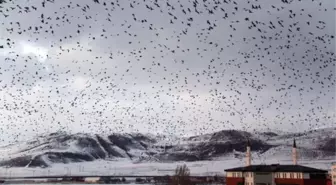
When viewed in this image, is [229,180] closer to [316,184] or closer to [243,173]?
[243,173]

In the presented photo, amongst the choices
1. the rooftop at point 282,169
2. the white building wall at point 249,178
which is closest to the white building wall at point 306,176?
the rooftop at point 282,169

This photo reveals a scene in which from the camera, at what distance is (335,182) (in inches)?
4995

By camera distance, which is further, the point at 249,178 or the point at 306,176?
the point at 249,178

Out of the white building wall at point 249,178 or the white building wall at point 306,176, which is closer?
the white building wall at point 306,176

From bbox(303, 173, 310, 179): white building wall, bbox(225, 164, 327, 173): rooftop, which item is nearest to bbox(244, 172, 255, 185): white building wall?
bbox(225, 164, 327, 173): rooftop

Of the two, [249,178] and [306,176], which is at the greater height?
[306,176]

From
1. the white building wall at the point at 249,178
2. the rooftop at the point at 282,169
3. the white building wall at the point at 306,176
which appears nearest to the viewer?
the white building wall at the point at 306,176

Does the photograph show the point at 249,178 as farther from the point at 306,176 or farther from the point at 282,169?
the point at 306,176

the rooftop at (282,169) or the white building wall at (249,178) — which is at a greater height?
the rooftop at (282,169)

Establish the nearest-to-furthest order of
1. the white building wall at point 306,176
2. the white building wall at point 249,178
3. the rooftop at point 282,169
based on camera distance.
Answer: the white building wall at point 306,176
the rooftop at point 282,169
the white building wall at point 249,178

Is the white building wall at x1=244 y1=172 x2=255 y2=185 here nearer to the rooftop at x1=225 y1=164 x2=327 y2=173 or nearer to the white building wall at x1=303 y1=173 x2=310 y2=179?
the rooftop at x1=225 y1=164 x2=327 y2=173

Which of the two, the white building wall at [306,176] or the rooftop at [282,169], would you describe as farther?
the rooftop at [282,169]

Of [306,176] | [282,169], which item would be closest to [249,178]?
[282,169]

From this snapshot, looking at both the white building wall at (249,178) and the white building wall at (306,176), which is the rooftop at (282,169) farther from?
the white building wall at (249,178)
